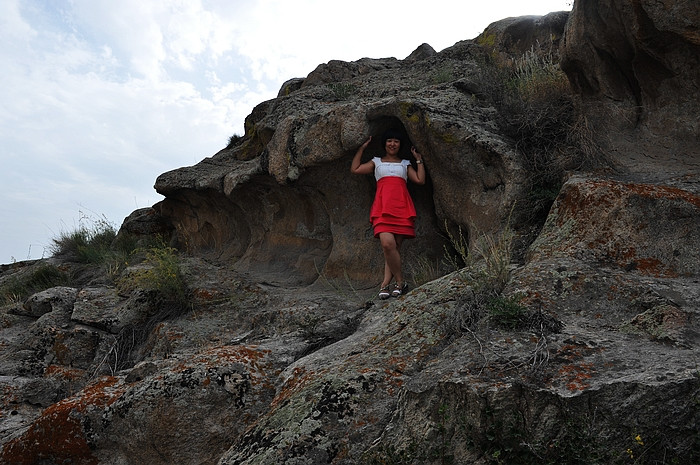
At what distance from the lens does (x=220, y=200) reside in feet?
30.9

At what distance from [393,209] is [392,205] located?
50 mm

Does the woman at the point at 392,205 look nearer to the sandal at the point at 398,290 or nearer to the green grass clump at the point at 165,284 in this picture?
the sandal at the point at 398,290

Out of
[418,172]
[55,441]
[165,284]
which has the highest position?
[418,172]

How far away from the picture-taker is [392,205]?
617cm

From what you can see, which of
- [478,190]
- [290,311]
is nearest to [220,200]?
[290,311]

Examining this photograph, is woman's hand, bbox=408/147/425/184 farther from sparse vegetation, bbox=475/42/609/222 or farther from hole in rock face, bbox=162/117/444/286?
sparse vegetation, bbox=475/42/609/222

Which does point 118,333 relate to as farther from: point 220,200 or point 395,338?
point 395,338

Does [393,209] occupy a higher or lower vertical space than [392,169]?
lower

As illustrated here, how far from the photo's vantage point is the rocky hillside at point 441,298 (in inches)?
114

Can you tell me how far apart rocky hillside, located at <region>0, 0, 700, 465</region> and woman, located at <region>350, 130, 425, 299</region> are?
27 cm

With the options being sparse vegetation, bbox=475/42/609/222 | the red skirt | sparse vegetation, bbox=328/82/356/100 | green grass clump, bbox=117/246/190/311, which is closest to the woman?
the red skirt

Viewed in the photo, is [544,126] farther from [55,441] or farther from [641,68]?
[55,441]

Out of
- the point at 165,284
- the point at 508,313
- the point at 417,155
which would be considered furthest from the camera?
the point at 165,284

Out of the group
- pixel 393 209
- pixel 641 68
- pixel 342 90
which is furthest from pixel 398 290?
pixel 342 90
